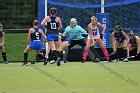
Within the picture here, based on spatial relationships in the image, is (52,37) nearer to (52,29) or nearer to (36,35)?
(52,29)

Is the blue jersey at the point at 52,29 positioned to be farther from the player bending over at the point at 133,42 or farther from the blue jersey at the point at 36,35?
the player bending over at the point at 133,42

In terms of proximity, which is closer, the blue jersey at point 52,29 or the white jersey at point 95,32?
the blue jersey at point 52,29

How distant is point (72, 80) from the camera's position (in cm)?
1180

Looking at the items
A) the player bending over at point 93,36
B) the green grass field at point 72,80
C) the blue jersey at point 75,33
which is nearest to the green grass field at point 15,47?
the blue jersey at point 75,33

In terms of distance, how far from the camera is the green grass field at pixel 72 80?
10133mm

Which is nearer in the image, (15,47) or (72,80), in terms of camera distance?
(72,80)

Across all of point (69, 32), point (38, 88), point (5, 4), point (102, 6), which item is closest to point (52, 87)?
point (38, 88)

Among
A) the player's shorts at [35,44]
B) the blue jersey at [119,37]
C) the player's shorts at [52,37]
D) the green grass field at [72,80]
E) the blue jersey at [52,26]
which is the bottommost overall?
the green grass field at [72,80]

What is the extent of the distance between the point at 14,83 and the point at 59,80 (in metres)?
1.10

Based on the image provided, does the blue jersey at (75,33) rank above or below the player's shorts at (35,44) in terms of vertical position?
above

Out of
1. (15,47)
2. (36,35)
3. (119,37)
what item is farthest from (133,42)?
(15,47)

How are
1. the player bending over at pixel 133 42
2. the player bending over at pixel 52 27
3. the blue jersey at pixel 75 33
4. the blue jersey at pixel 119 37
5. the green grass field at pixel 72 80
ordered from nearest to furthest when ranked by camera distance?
the green grass field at pixel 72 80
the player bending over at pixel 52 27
the blue jersey at pixel 75 33
the blue jersey at pixel 119 37
the player bending over at pixel 133 42

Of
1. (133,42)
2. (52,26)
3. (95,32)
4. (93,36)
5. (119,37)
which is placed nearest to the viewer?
(52,26)

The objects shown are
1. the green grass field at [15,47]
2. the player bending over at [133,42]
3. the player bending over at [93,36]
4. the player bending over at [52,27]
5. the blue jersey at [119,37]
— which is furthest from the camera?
the green grass field at [15,47]
